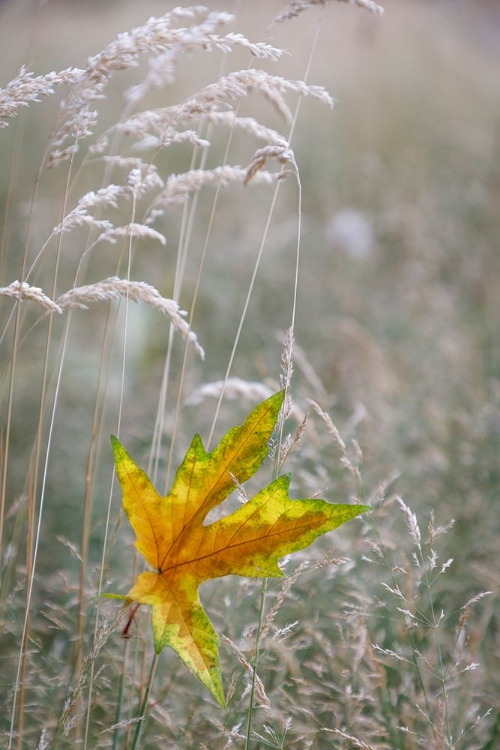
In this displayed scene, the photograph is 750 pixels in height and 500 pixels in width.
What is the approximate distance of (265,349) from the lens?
2885 mm

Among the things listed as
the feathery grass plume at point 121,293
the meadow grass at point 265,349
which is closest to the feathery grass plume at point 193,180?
the meadow grass at point 265,349

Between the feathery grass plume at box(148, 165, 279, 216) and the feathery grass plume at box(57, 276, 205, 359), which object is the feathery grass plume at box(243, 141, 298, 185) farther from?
the feathery grass plume at box(57, 276, 205, 359)

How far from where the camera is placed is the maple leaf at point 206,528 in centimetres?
72

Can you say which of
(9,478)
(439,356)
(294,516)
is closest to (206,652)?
(294,516)

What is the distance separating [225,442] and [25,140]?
3.79 metres

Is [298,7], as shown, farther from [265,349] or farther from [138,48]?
[265,349]

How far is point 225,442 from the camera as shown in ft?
2.52

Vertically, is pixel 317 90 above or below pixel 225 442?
above

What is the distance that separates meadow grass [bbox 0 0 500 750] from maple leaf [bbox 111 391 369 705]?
3.5 inches

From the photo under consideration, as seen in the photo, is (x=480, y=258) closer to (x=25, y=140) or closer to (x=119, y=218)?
(x=119, y=218)

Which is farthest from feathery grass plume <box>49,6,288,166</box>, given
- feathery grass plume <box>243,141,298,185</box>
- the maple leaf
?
the maple leaf

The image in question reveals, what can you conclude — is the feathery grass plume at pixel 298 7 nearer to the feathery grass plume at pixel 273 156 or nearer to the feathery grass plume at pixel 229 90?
the feathery grass plume at pixel 229 90

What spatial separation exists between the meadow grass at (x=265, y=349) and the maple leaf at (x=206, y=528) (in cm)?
9

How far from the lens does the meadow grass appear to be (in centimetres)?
93
